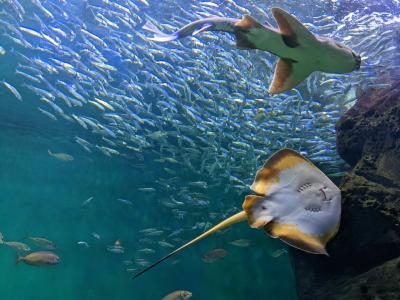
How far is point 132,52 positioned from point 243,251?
65.7ft

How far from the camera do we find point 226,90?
9367 millimetres

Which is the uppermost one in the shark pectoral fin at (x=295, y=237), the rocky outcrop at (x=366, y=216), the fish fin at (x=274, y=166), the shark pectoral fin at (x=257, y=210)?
the fish fin at (x=274, y=166)

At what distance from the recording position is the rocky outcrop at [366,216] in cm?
573

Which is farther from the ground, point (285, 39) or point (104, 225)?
point (285, 39)

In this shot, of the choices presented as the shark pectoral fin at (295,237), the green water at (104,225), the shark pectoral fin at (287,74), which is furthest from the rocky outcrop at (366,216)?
the green water at (104,225)

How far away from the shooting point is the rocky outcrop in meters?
5.73

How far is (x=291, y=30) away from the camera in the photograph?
2.72m

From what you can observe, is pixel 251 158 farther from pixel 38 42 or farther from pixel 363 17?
pixel 38 42

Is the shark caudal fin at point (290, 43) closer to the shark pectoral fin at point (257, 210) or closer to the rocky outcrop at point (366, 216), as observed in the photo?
the shark pectoral fin at point (257, 210)

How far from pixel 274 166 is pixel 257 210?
1.33 feet

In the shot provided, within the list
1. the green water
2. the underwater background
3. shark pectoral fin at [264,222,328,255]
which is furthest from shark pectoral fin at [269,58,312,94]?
the green water

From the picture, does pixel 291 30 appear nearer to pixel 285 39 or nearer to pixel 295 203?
pixel 285 39

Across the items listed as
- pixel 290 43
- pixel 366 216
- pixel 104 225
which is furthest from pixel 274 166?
pixel 104 225

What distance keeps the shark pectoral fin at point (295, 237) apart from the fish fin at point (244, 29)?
1518 millimetres
